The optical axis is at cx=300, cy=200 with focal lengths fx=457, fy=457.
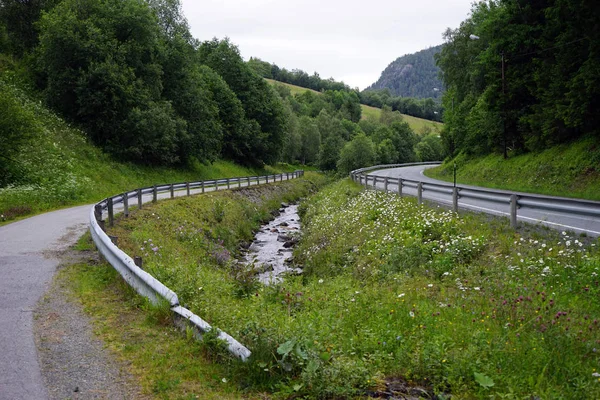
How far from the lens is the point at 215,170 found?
Answer: 48.8m

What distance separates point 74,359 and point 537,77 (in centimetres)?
2762

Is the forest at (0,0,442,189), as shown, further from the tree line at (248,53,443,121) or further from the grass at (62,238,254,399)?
the tree line at (248,53,443,121)

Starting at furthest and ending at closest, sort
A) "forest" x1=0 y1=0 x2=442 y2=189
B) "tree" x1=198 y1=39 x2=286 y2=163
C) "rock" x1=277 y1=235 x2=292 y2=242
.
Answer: "tree" x1=198 y1=39 x2=286 y2=163
"forest" x1=0 y1=0 x2=442 y2=189
"rock" x1=277 y1=235 x2=292 y2=242

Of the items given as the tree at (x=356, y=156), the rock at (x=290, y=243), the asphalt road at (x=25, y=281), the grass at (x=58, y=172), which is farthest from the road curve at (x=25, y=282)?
the tree at (x=356, y=156)

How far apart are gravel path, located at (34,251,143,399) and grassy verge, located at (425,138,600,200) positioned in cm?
1828

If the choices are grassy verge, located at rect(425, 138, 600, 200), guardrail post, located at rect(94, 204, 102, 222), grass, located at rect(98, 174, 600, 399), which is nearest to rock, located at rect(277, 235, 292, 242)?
grass, located at rect(98, 174, 600, 399)

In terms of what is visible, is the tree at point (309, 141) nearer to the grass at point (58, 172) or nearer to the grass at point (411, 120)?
the grass at point (58, 172)

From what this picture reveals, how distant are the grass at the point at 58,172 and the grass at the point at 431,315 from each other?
34.6ft

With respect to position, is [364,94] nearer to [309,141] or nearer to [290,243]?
[309,141]

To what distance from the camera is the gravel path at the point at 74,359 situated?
4.38 metres

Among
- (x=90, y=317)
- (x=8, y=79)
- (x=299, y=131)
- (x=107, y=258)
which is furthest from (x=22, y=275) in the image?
(x=299, y=131)

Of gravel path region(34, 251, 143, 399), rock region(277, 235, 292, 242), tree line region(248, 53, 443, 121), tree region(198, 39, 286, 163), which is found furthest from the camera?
tree line region(248, 53, 443, 121)

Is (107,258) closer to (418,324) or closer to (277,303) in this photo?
(277,303)

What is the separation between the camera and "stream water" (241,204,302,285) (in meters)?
14.0
